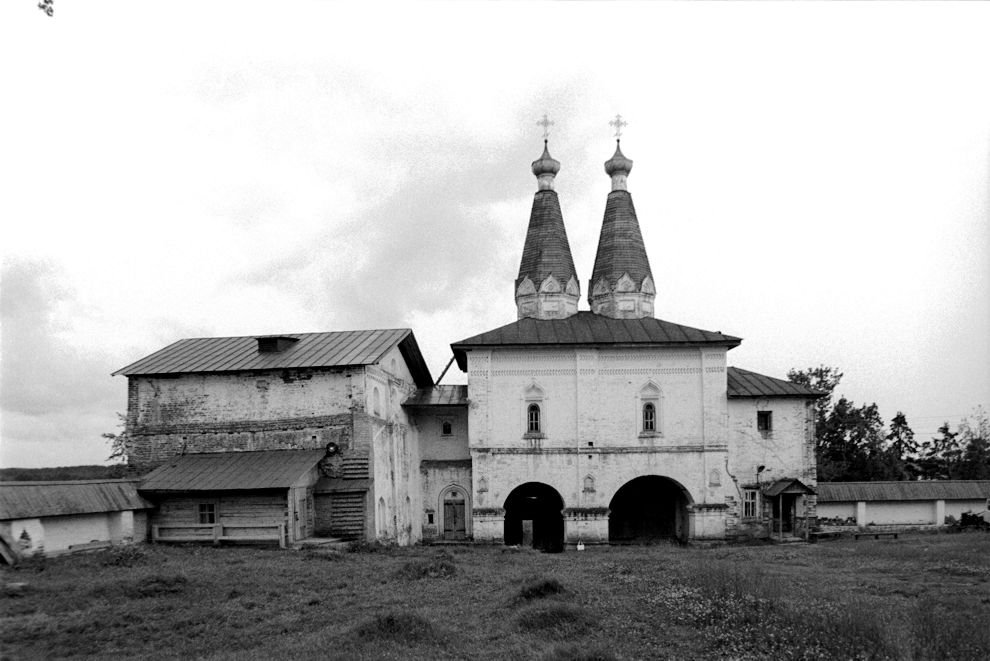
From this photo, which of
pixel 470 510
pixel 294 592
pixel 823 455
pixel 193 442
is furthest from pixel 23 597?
pixel 823 455

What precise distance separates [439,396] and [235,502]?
938 cm

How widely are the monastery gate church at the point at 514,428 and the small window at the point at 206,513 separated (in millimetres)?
60

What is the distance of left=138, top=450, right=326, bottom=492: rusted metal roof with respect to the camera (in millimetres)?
22234

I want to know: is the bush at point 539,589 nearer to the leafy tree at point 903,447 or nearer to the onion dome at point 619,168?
the onion dome at point 619,168

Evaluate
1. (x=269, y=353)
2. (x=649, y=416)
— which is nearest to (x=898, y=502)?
(x=649, y=416)

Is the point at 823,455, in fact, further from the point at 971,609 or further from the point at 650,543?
the point at 971,609

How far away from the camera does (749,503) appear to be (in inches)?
1138

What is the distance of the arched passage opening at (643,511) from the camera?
3042cm

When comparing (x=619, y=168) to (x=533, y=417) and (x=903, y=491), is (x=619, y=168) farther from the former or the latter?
(x=903, y=491)

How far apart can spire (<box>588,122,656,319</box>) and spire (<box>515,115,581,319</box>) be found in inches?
39.0

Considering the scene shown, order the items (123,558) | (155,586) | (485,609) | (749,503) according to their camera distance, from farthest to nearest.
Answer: (749,503) < (123,558) < (155,586) < (485,609)

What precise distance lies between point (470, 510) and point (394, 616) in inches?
714

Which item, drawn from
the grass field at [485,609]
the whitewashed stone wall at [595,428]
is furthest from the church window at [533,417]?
the grass field at [485,609]

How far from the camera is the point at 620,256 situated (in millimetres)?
31547
